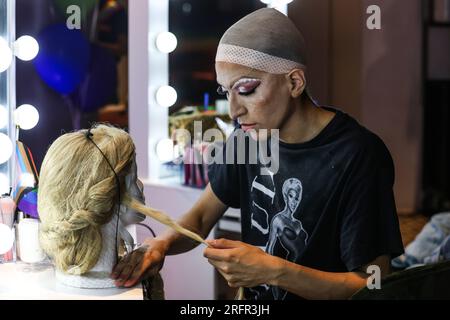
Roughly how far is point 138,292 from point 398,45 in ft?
3.92

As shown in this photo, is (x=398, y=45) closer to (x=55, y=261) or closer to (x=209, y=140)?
(x=209, y=140)

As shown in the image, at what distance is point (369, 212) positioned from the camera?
108 centimetres

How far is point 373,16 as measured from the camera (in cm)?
128

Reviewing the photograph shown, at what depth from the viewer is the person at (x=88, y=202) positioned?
102cm

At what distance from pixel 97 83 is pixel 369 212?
672 millimetres

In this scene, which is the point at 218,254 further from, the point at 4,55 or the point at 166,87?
the point at 4,55

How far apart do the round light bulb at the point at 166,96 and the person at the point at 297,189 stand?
0.58 feet

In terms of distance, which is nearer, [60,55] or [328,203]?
[328,203]

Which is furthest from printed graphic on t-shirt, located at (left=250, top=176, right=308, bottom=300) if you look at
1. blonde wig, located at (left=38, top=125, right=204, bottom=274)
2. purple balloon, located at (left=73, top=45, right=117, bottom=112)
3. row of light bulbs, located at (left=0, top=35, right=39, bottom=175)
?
row of light bulbs, located at (left=0, top=35, right=39, bottom=175)

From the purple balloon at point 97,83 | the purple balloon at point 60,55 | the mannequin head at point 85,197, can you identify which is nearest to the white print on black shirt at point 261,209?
the mannequin head at point 85,197

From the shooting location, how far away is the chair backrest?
42.5 inches

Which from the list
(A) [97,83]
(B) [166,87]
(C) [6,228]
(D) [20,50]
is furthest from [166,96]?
(C) [6,228]

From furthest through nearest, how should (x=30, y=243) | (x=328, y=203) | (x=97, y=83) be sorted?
1. (x=97, y=83)
2. (x=30, y=243)
3. (x=328, y=203)

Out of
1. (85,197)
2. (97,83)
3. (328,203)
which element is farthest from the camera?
(97,83)
